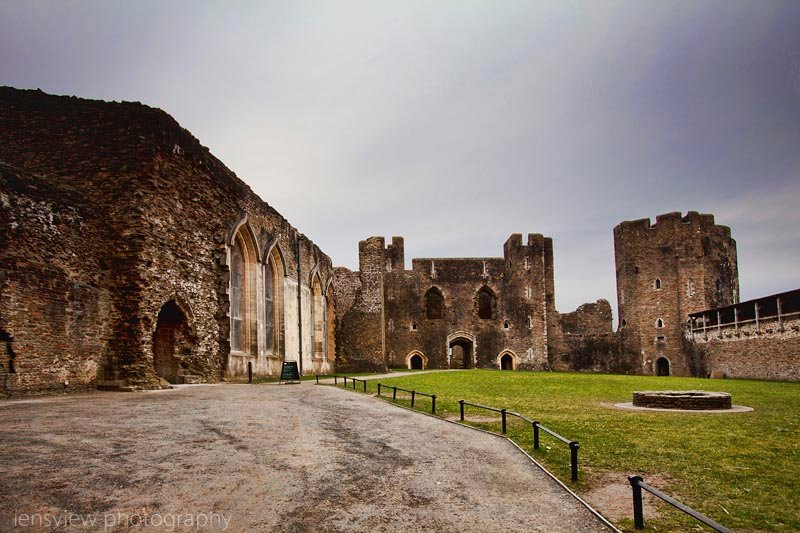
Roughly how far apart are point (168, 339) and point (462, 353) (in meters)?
33.8

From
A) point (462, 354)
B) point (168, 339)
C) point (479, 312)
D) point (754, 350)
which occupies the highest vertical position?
point (479, 312)

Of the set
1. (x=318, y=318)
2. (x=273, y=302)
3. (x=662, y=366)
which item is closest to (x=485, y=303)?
(x=662, y=366)

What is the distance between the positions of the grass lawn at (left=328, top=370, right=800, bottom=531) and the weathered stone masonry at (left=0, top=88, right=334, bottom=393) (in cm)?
695

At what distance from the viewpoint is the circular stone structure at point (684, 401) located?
496 inches

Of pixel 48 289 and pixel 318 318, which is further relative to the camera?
pixel 318 318

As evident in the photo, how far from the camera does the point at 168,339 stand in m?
15.5

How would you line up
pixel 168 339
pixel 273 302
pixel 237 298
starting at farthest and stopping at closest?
pixel 273 302
pixel 237 298
pixel 168 339

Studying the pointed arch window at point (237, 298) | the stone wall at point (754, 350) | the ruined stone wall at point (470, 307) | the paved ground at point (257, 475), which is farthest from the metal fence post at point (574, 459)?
the ruined stone wall at point (470, 307)

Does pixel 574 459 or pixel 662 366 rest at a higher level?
pixel 574 459

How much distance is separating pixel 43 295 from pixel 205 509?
8809 mm

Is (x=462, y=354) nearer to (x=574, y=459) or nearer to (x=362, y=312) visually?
(x=362, y=312)

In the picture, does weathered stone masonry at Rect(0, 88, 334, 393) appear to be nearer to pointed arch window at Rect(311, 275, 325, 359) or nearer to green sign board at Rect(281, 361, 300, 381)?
green sign board at Rect(281, 361, 300, 381)

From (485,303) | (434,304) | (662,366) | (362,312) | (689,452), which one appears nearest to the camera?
(689,452)

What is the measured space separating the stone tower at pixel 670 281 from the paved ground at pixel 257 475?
109 ft
